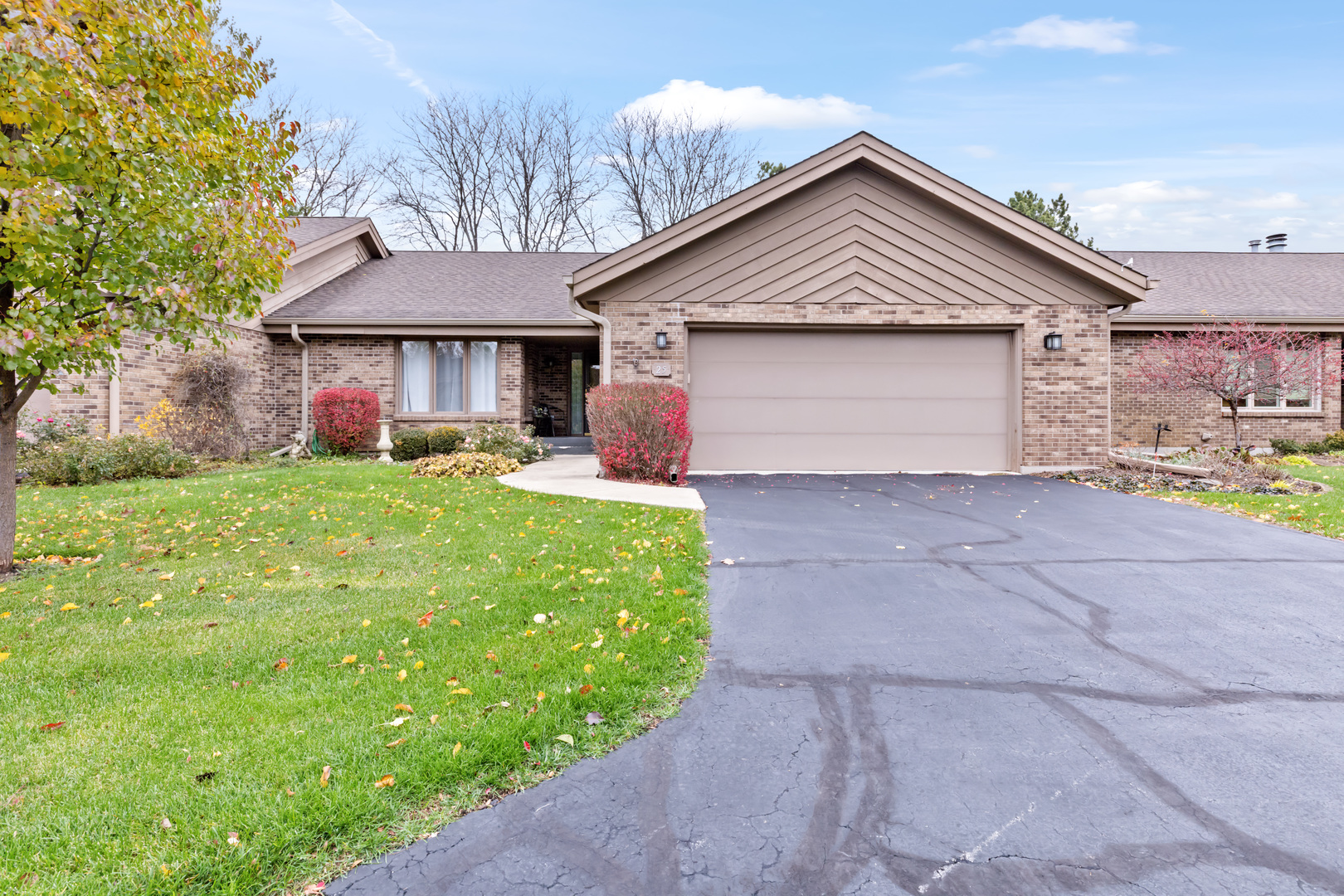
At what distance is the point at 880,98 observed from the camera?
17.0 meters

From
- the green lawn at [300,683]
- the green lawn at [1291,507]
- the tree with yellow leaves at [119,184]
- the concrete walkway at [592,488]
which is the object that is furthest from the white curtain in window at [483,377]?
the green lawn at [1291,507]

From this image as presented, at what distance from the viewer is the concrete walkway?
770 centimetres

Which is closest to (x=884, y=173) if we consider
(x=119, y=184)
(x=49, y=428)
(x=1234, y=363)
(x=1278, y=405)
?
(x=1234, y=363)

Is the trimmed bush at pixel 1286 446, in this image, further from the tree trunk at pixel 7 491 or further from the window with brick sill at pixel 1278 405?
the tree trunk at pixel 7 491

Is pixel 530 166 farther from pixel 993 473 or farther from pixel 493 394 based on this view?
pixel 993 473

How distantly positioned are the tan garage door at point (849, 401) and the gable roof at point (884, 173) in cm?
148

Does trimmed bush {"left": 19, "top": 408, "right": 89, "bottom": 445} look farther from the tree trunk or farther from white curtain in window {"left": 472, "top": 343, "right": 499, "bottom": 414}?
white curtain in window {"left": 472, "top": 343, "right": 499, "bottom": 414}

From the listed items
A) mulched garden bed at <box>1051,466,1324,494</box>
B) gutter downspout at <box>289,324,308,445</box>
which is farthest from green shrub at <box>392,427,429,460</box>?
mulched garden bed at <box>1051,466,1324,494</box>

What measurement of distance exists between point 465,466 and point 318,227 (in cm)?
1034

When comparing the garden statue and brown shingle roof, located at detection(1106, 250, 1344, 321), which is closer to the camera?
the garden statue

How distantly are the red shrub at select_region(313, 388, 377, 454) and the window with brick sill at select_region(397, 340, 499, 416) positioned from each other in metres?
1.05

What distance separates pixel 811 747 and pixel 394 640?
2.24 meters

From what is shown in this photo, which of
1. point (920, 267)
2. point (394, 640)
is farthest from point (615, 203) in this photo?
point (394, 640)

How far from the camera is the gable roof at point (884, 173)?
1016cm
